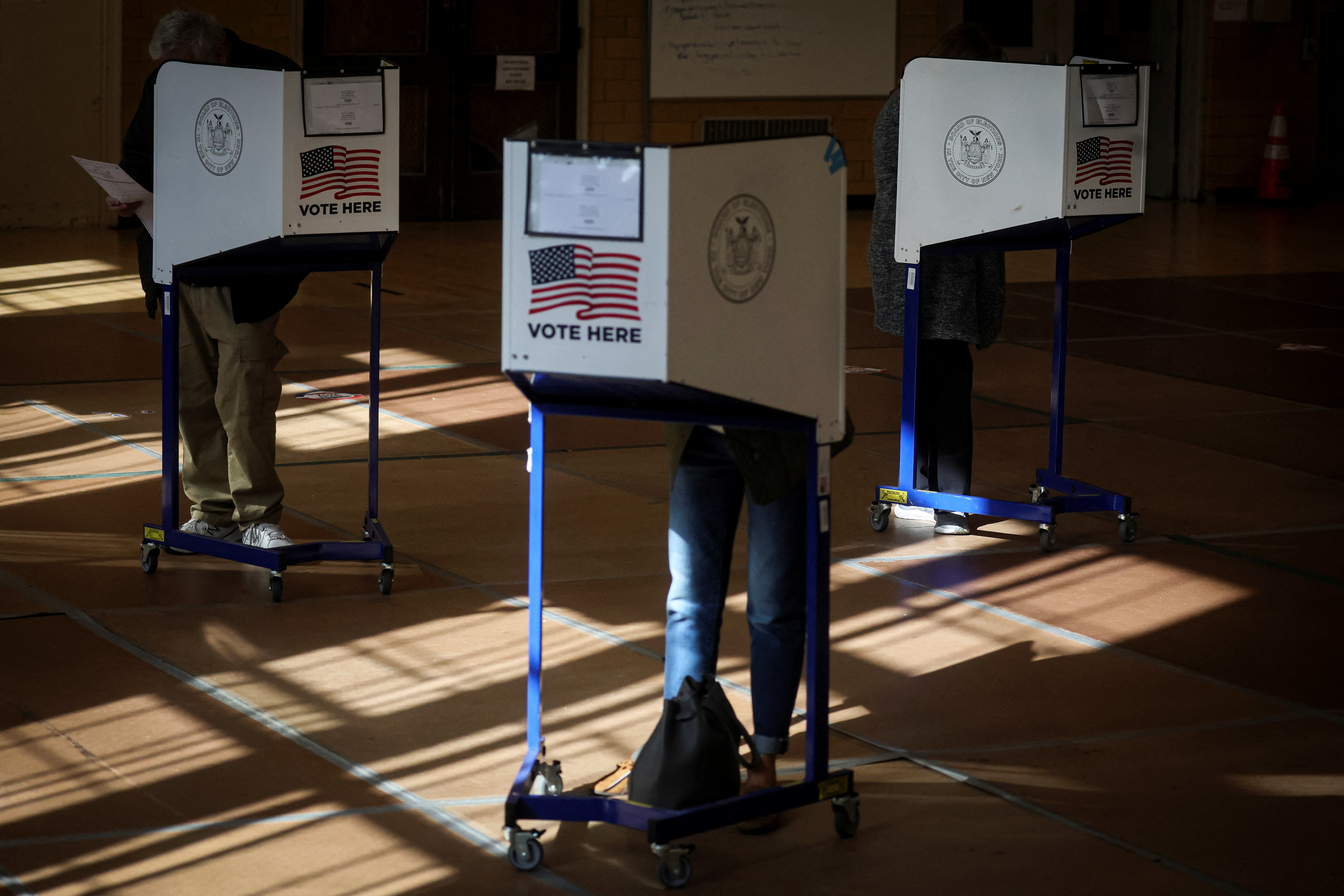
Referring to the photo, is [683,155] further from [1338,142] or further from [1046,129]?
[1338,142]

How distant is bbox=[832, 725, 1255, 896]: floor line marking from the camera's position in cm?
330

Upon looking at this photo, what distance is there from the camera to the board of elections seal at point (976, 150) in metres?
5.46

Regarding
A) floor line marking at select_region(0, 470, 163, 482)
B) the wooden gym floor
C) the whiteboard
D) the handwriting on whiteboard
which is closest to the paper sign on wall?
the whiteboard

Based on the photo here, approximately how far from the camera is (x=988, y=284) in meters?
5.84

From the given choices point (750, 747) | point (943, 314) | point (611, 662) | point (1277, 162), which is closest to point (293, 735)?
point (611, 662)

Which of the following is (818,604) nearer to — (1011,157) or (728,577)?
(728,577)

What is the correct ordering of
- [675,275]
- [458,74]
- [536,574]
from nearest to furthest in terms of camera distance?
[675,275], [536,574], [458,74]

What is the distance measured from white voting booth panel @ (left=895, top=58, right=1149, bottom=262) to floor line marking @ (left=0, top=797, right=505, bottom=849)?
2728 millimetres

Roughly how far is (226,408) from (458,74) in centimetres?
1017

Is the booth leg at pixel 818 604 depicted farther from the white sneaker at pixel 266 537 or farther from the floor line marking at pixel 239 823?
the white sneaker at pixel 266 537

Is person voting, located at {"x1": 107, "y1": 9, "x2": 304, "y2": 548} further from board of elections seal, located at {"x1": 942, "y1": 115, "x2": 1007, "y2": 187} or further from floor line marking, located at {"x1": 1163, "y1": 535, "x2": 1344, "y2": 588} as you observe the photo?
floor line marking, located at {"x1": 1163, "y1": 535, "x2": 1344, "y2": 588}

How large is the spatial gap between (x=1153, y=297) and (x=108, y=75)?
8167 millimetres

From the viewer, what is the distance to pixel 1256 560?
219 inches

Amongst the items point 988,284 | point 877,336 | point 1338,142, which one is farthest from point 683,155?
point 1338,142
